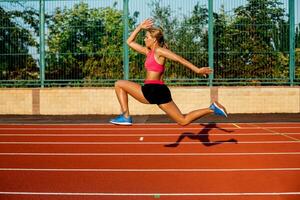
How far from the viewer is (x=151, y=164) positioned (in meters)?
6.66

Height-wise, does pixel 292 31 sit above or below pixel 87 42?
above

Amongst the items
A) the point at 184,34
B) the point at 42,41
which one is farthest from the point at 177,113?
the point at 42,41

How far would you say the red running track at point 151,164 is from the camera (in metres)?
4.88

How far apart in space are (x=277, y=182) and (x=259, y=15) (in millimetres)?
10952

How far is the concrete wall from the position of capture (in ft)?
51.0

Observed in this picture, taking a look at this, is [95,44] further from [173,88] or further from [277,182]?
[277,182]

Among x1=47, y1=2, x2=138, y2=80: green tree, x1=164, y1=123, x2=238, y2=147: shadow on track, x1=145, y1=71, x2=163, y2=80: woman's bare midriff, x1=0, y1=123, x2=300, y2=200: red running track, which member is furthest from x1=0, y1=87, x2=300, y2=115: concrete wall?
x1=145, y1=71, x2=163, y2=80: woman's bare midriff

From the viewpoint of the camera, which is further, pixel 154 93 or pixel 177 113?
pixel 177 113

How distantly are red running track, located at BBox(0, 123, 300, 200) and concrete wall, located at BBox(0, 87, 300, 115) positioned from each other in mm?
4088

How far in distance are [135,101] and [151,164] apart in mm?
9072

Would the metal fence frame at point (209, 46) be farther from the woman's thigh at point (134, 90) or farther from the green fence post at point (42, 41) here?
the woman's thigh at point (134, 90)

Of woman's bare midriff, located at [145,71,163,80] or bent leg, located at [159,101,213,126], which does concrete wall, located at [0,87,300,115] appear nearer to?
bent leg, located at [159,101,213,126]

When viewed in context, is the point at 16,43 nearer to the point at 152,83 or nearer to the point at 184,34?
the point at 184,34

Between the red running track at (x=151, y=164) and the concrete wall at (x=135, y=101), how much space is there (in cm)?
409
